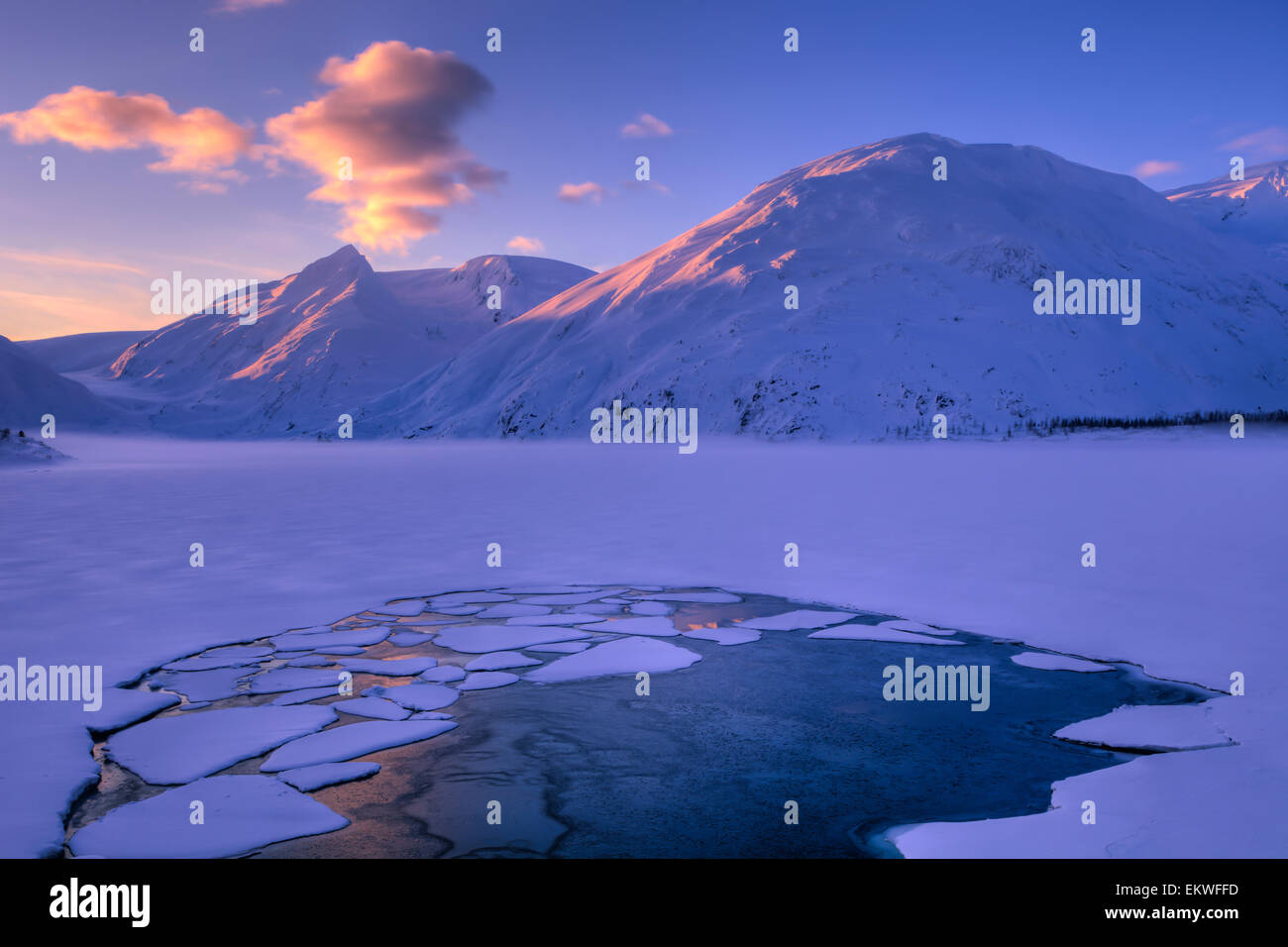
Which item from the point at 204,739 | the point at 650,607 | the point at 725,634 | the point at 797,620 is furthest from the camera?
the point at 650,607

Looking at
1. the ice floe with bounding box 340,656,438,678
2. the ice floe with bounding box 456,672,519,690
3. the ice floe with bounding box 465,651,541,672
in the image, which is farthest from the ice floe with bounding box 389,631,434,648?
the ice floe with bounding box 456,672,519,690

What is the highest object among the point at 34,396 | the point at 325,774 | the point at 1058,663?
the point at 34,396

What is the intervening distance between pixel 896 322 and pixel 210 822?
85903mm

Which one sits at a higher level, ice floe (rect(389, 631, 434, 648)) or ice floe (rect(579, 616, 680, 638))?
ice floe (rect(579, 616, 680, 638))

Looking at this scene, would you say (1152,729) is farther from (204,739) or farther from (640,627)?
(204,739)

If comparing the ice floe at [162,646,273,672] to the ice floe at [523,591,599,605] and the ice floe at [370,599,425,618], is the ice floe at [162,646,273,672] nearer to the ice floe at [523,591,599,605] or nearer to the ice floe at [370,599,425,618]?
the ice floe at [370,599,425,618]

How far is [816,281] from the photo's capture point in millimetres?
94562

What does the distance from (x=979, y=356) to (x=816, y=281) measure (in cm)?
2227

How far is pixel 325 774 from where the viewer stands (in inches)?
222

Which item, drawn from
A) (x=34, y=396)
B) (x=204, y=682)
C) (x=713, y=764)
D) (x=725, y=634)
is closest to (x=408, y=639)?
(x=204, y=682)

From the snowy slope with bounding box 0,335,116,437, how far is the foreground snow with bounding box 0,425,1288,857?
103 m

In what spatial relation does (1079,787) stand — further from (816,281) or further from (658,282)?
(658,282)

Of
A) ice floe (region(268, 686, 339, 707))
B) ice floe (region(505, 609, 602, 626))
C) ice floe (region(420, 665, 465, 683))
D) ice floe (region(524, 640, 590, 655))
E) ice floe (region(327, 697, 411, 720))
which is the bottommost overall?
ice floe (region(327, 697, 411, 720))

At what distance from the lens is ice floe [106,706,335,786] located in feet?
18.7
